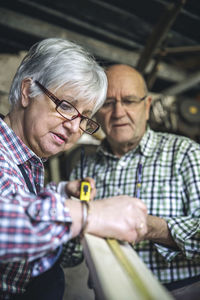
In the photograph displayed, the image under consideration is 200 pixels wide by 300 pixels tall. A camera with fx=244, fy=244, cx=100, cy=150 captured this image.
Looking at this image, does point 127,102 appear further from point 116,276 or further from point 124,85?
point 116,276

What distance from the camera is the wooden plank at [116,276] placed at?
20.7 inches

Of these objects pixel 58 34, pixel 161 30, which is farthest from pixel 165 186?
pixel 58 34

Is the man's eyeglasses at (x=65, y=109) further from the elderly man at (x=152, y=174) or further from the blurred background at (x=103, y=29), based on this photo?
the blurred background at (x=103, y=29)

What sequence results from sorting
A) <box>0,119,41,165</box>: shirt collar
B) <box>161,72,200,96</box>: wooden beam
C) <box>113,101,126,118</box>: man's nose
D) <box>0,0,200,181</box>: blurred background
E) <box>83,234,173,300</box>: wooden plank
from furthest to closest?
<box>161,72,200,96</box>: wooden beam → <box>0,0,200,181</box>: blurred background → <box>113,101,126,118</box>: man's nose → <box>0,119,41,165</box>: shirt collar → <box>83,234,173,300</box>: wooden plank

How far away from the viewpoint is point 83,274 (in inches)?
74.2

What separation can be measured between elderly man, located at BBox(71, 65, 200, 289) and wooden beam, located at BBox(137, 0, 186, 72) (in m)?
1.00

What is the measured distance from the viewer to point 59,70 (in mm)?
1128

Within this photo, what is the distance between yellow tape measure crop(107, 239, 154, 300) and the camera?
54 centimetres

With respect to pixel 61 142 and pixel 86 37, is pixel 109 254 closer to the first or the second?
pixel 61 142

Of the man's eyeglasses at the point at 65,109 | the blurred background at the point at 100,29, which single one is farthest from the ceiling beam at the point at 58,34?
the man's eyeglasses at the point at 65,109

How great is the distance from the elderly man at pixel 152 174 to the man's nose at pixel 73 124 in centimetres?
62

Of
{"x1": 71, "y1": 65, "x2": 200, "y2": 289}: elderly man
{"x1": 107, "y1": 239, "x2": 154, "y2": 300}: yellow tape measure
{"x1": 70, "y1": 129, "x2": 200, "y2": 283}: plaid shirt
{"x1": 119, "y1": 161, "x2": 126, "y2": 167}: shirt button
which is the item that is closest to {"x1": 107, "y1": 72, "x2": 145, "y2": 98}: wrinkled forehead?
Result: {"x1": 71, "y1": 65, "x2": 200, "y2": 289}: elderly man

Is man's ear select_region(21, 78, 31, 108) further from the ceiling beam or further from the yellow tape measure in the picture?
the ceiling beam

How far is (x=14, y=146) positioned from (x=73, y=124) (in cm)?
32
